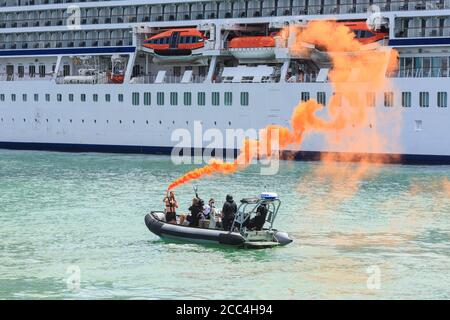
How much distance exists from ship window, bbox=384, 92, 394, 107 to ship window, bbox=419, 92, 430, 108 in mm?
1341

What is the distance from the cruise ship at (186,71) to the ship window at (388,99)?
0.19 feet

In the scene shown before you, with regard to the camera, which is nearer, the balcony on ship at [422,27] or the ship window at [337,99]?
the balcony on ship at [422,27]

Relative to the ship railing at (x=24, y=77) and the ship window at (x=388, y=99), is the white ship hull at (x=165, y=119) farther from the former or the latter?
the ship railing at (x=24, y=77)

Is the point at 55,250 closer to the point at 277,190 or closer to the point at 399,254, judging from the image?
the point at 399,254

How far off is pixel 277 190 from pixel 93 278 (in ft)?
52.7

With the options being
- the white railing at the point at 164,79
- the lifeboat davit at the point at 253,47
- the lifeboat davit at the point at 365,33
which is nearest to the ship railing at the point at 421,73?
the lifeboat davit at the point at 365,33

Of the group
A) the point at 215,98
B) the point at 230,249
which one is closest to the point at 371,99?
the point at 215,98

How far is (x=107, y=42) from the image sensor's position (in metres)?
59.4

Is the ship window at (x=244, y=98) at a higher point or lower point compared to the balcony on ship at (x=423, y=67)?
lower

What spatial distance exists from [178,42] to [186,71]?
1447 mm

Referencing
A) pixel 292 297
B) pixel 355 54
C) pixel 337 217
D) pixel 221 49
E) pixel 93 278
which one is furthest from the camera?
pixel 221 49

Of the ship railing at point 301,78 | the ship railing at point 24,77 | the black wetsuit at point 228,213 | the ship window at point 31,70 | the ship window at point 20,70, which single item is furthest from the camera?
the ship window at point 20,70

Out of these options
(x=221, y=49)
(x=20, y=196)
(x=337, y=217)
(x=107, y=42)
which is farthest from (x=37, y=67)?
(x=337, y=217)

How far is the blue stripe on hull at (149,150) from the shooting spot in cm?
4703
